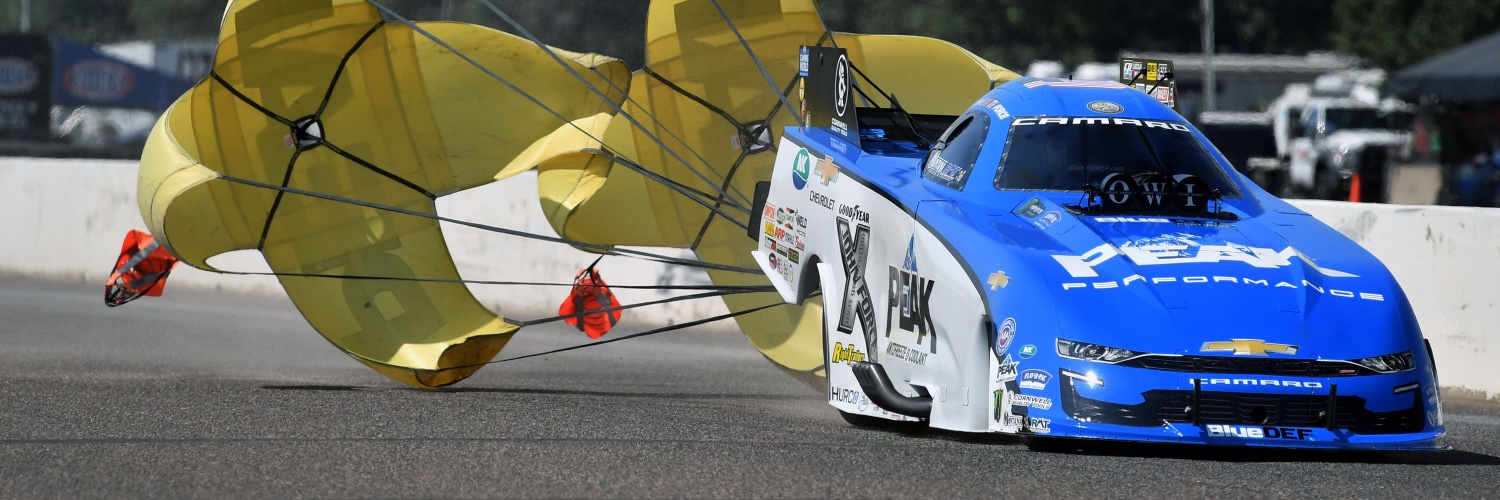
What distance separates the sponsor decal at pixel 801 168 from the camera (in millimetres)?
8727

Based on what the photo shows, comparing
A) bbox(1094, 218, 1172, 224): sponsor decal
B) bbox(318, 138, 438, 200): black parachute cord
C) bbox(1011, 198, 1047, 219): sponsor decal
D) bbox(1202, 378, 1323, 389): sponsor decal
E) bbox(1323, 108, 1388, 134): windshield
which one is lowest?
bbox(1202, 378, 1323, 389): sponsor decal

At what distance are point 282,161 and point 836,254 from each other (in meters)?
4.03

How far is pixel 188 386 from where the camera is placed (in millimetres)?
9492

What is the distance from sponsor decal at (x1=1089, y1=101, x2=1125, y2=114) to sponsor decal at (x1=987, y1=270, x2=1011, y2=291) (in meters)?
1.41

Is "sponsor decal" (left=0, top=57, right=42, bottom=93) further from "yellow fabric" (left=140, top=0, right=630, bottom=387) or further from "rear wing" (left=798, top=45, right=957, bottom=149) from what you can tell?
"rear wing" (left=798, top=45, right=957, bottom=149)

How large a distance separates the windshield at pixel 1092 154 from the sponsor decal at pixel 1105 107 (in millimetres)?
58

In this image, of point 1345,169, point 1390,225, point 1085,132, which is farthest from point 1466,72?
point 1085,132

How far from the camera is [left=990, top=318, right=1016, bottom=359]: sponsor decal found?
21.3ft

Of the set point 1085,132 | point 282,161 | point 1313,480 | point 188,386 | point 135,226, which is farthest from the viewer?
point 135,226

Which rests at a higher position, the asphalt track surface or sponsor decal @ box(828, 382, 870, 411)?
sponsor decal @ box(828, 382, 870, 411)

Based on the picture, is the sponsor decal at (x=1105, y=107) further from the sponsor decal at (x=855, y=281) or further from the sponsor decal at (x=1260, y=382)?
the sponsor decal at (x=1260, y=382)

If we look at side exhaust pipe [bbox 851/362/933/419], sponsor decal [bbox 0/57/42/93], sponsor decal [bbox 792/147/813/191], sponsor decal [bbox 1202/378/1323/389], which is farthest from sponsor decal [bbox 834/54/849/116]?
sponsor decal [bbox 0/57/42/93]

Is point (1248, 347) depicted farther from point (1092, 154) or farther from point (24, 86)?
point (24, 86)

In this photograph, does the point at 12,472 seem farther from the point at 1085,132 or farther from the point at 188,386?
the point at 1085,132
